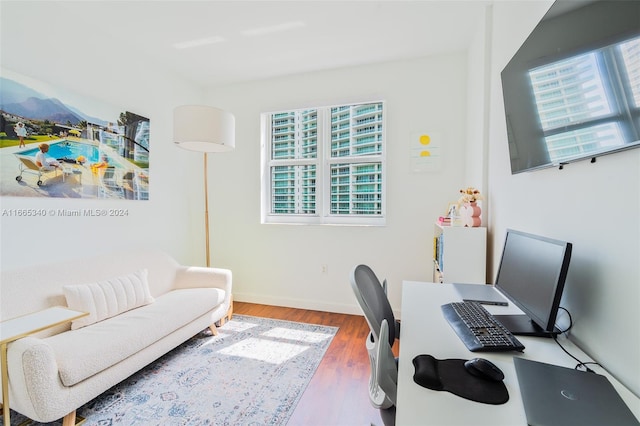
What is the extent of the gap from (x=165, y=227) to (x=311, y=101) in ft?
7.06

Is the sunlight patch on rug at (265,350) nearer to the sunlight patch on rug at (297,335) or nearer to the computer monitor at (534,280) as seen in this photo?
the sunlight patch on rug at (297,335)

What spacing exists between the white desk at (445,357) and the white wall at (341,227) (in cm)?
147

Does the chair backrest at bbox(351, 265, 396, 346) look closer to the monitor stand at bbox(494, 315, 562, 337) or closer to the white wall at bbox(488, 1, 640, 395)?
the monitor stand at bbox(494, 315, 562, 337)

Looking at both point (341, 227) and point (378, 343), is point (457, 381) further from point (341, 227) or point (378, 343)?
point (341, 227)

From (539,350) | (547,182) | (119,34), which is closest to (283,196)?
(119,34)

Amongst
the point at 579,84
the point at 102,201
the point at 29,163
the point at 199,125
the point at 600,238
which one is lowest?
the point at 600,238

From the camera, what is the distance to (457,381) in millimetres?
767

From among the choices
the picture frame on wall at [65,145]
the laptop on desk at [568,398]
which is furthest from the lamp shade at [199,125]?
the laptop on desk at [568,398]

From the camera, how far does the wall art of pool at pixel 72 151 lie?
2.03 metres

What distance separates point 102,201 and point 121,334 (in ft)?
4.14

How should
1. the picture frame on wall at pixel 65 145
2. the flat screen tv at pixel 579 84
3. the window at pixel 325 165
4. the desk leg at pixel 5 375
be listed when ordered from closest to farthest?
1. the flat screen tv at pixel 579 84
2. the desk leg at pixel 5 375
3. the picture frame on wall at pixel 65 145
4. the window at pixel 325 165

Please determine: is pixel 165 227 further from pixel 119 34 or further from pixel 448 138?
pixel 448 138

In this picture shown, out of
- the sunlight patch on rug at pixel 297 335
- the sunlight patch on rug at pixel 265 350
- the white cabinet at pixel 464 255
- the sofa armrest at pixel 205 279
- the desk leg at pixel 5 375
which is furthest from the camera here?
the sofa armrest at pixel 205 279

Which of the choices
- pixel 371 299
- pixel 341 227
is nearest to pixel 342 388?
pixel 371 299
